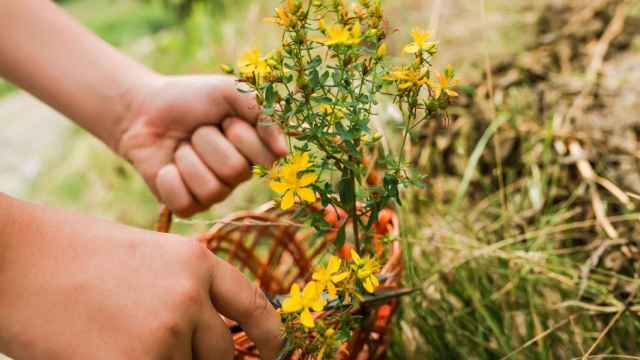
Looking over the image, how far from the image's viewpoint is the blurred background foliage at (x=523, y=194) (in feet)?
3.77

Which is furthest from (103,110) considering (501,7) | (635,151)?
(501,7)

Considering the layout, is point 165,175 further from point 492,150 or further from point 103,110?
point 492,150

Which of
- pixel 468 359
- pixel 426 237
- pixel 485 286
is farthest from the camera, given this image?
pixel 426 237

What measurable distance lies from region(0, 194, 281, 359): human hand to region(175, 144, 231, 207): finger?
1.50 ft

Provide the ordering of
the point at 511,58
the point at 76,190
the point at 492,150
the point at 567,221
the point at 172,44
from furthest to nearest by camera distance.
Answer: the point at 172,44 < the point at 76,190 < the point at 511,58 < the point at 492,150 < the point at 567,221

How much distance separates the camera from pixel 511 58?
5.85ft

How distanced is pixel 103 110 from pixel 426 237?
0.62 meters

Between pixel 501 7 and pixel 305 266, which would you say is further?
pixel 501 7

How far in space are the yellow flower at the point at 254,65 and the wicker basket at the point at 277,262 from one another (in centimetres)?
23

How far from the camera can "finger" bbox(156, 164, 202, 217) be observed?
3.79ft

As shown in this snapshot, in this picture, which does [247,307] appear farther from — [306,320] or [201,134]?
[201,134]

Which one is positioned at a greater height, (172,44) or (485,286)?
(485,286)

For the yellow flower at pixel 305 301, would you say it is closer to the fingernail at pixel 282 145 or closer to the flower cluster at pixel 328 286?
the flower cluster at pixel 328 286

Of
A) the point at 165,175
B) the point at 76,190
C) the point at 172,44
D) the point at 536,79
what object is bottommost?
the point at 76,190
